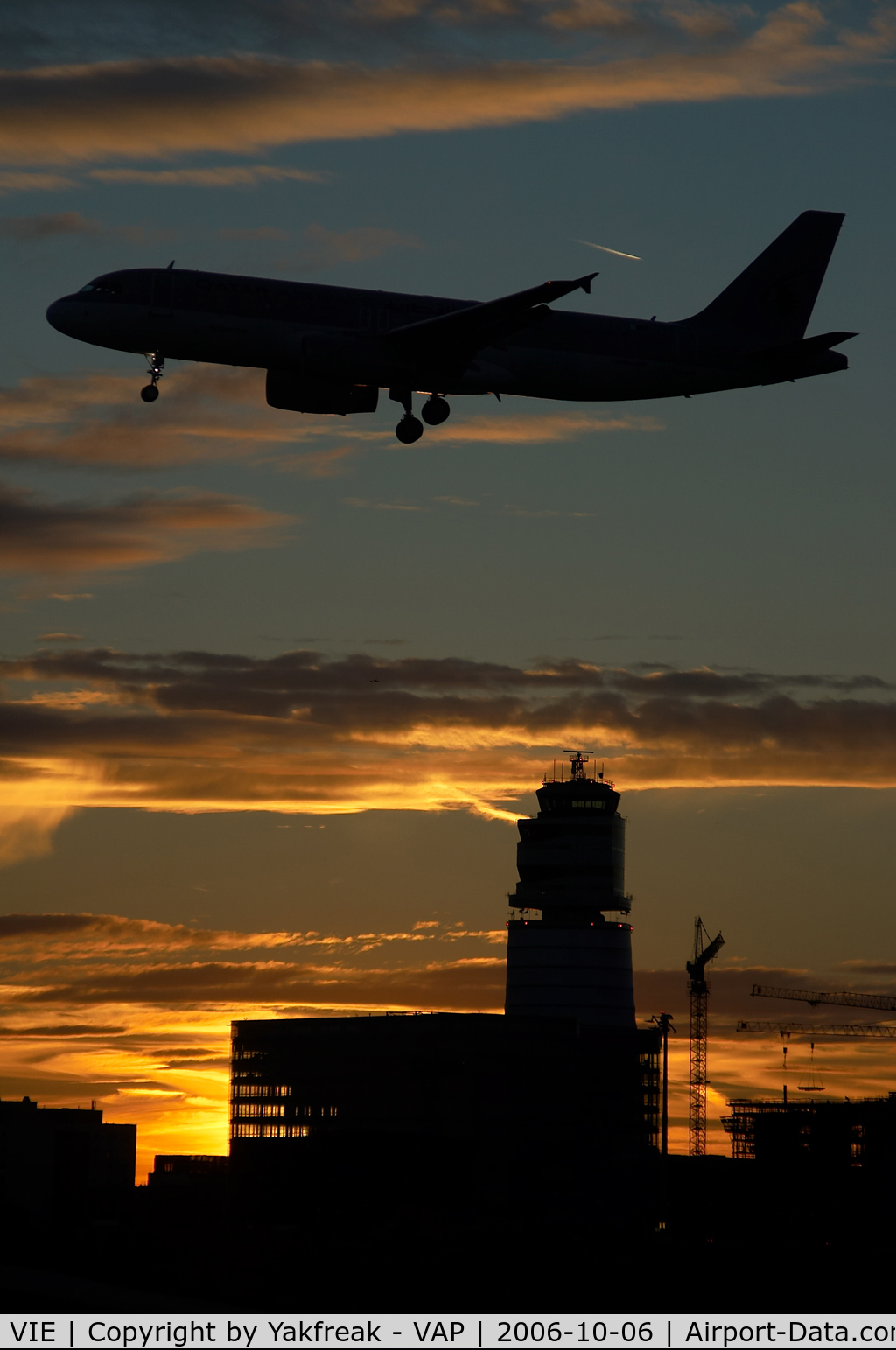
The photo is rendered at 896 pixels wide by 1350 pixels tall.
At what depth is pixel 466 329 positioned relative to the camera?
3371 inches

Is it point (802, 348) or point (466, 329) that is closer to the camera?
point (466, 329)

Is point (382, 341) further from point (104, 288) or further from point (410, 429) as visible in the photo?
point (104, 288)

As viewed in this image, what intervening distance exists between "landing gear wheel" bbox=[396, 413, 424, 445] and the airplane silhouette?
8 cm

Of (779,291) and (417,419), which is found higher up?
(779,291)

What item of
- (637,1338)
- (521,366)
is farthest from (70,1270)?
(521,366)

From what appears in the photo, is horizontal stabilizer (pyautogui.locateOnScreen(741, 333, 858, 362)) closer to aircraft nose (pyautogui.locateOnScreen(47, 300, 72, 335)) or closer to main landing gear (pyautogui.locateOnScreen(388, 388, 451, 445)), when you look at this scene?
main landing gear (pyautogui.locateOnScreen(388, 388, 451, 445))

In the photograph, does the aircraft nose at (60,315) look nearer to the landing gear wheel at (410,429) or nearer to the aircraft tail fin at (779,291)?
the landing gear wheel at (410,429)

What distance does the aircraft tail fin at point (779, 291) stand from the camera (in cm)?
10200

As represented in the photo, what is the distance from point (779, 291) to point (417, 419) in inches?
1030

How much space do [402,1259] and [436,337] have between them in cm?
11673

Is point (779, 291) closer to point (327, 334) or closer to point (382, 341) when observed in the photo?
point (382, 341)

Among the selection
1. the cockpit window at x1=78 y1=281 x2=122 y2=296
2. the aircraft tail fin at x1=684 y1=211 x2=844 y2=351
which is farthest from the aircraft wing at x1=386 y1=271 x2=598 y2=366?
the aircraft tail fin at x1=684 y1=211 x2=844 y2=351

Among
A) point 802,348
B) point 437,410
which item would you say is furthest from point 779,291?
point 437,410

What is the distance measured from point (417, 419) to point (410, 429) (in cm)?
102
